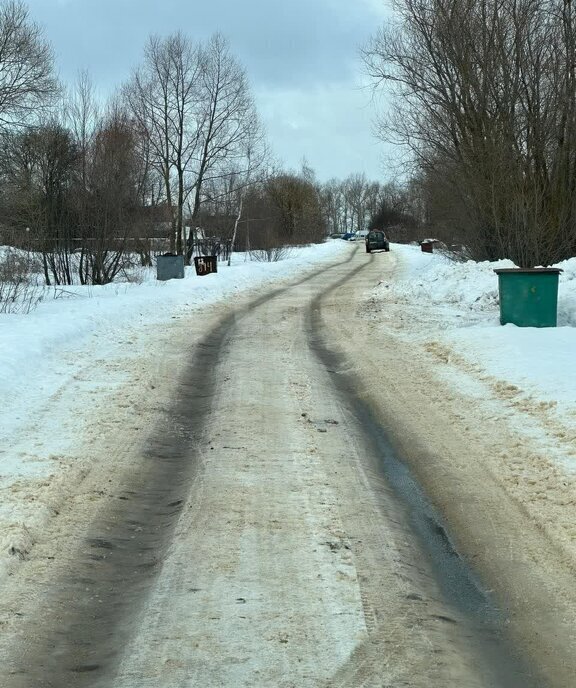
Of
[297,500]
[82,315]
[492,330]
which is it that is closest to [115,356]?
[82,315]

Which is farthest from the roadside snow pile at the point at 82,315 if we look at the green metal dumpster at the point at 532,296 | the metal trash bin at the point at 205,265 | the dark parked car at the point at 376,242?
the dark parked car at the point at 376,242

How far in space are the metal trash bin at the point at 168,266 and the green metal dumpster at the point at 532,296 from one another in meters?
14.1

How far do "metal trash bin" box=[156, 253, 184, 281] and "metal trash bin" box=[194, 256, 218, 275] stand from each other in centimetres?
232

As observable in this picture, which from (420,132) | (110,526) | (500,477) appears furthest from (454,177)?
(110,526)

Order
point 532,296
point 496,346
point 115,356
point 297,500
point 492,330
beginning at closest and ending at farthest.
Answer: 1. point 297,500
2. point 496,346
3. point 115,356
4. point 492,330
5. point 532,296

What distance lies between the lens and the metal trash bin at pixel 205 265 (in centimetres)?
2655

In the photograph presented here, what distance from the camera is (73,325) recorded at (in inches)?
472

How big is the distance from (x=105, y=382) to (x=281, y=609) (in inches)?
217

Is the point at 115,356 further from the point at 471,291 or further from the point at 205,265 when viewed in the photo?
the point at 205,265

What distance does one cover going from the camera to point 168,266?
24.0 meters

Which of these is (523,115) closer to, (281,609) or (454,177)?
(454,177)

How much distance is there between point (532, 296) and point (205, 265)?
16.7m

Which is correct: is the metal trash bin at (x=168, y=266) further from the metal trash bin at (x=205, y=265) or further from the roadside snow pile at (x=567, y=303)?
the roadside snow pile at (x=567, y=303)

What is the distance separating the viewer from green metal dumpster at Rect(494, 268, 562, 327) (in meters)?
11.6
